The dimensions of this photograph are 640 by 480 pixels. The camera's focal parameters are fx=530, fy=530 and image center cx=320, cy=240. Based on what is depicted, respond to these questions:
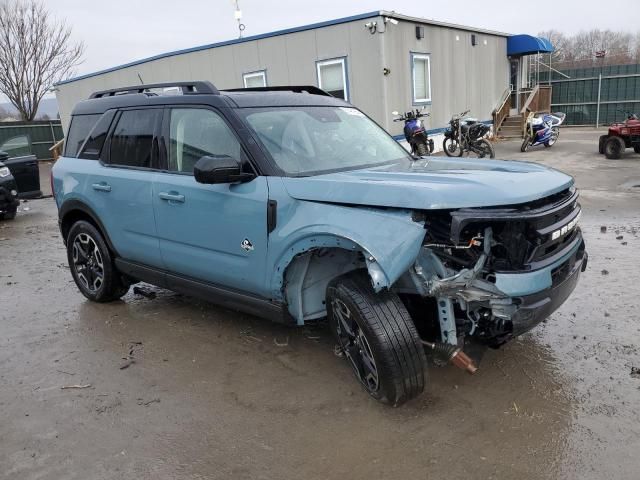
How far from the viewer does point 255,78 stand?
1538cm

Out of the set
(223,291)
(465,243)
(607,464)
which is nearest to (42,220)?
(223,291)

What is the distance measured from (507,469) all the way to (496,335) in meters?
0.72

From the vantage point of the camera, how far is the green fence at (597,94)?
72.8 feet

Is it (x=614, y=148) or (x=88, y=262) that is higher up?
(x=88, y=262)

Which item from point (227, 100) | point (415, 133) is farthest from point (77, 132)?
point (415, 133)

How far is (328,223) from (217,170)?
0.80 m

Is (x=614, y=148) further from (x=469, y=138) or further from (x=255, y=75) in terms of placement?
(x=255, y=75)

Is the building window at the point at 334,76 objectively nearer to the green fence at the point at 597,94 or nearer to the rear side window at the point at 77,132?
the rear side window at the point at 77,132

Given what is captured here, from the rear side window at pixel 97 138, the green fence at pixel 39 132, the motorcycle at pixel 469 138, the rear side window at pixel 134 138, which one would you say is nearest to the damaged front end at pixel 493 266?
the rear side window at pixel 134 138

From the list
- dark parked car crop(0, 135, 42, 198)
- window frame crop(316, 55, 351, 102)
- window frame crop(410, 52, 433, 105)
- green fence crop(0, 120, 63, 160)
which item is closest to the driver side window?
dark parked car crop(0, 135, 42, 198)

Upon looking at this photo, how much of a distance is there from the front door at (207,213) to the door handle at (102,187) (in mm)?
690

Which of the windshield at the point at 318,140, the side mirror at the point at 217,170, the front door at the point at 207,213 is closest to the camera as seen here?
the side mirror at the point at 217,170

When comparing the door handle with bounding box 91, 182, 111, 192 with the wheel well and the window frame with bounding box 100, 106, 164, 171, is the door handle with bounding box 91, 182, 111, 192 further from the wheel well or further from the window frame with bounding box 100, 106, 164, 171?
the wheel well

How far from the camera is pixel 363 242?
9.29 feet
